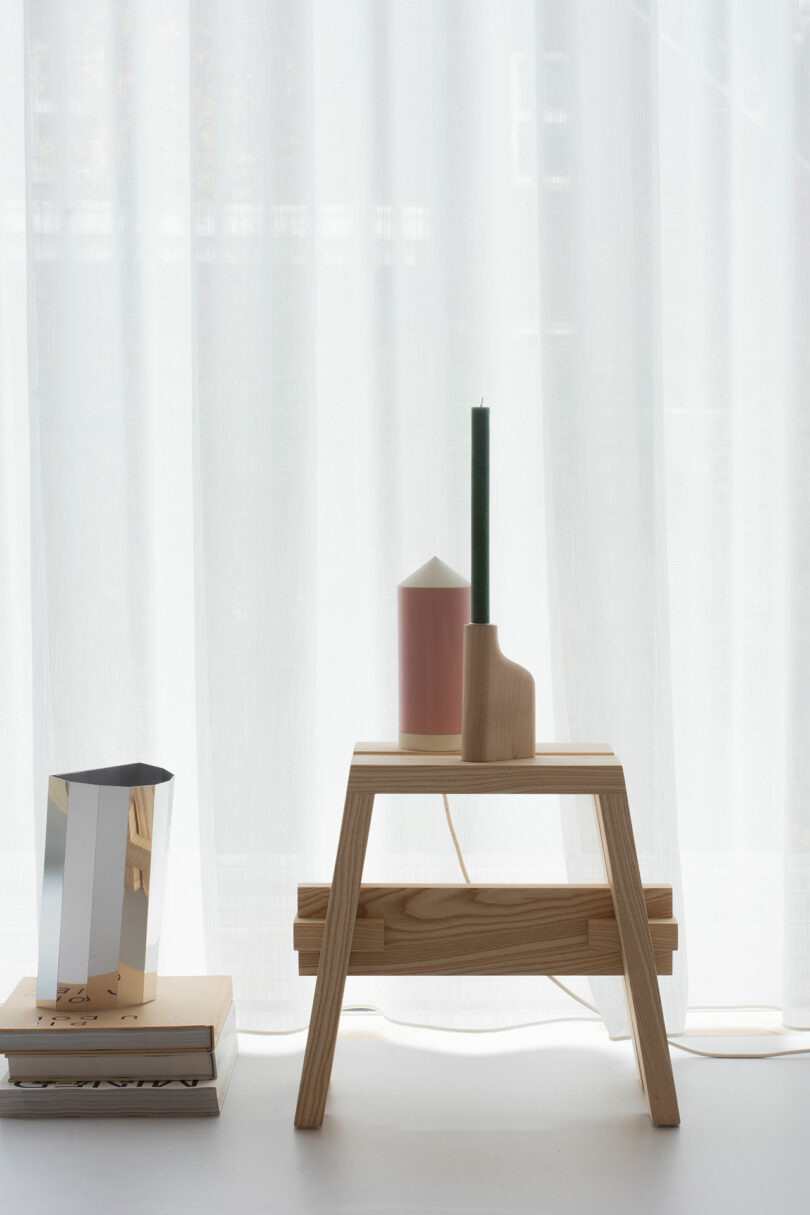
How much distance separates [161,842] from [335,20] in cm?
85

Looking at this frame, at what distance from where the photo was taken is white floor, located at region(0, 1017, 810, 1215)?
2.70 ft

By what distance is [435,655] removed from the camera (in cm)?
96

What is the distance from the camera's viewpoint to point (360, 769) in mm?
901

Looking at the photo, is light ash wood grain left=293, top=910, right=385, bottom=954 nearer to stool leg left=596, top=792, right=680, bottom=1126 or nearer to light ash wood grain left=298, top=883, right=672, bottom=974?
light ash wood grain left=298, top=883, right=672, bottom=974

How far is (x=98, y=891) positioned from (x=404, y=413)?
56 centimetres

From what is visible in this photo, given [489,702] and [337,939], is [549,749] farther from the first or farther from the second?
[337,939]

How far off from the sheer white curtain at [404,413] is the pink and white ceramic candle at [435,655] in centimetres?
16

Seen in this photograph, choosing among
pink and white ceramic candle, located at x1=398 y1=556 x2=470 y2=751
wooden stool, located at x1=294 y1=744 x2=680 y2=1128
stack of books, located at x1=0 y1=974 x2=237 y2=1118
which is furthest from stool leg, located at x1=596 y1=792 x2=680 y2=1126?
stack of books, located at x1=0 y1=974 x2=237 y2=1118

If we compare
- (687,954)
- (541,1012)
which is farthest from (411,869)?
(687,954)

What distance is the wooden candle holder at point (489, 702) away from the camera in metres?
0.91

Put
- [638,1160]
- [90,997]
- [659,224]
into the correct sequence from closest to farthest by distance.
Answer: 1. [638,1160]
2. [90,997]
3. [659,224]

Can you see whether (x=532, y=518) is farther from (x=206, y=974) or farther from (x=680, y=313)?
(x=206, y=974)

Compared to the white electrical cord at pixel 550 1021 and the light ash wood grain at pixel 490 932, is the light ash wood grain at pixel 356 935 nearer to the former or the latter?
the light ash wood grain at pixel 490 932

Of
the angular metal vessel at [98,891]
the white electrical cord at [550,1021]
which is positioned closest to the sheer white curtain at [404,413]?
the white electrical cord at [550,1021]
